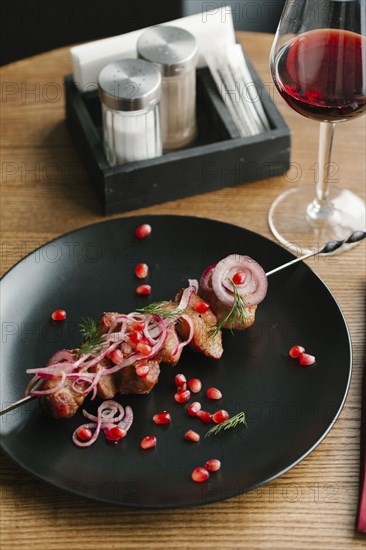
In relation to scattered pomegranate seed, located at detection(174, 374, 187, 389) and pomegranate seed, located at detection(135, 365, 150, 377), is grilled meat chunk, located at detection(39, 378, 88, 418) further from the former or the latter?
scattered pomegranate seed, located at detection(174, 374, 187, 389)

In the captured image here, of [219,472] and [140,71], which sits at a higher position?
[140,71]

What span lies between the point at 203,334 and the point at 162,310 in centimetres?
11

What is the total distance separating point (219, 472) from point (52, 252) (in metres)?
0.79

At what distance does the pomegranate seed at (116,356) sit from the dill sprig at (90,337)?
1.4 inches

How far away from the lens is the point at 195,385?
2.10 m

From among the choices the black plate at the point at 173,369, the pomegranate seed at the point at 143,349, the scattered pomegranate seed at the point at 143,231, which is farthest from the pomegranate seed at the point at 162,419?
the scattered pomegranate seed at the point at 143,231

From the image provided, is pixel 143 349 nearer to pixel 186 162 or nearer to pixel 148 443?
pixel 148 443

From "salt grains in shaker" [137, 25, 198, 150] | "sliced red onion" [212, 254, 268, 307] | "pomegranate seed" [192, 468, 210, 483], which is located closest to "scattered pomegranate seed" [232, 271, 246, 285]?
"sliced red onion" [212, 254, 268, 307]

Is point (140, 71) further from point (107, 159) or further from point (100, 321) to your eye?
point (100, 321)

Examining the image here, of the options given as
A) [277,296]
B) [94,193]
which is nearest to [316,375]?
[277,296]

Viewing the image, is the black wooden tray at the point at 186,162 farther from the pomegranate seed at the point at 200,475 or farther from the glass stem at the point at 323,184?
the pomegranate seed at the point at 200,475

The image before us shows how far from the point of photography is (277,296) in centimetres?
232

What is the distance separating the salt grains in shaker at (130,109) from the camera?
8.13 feet

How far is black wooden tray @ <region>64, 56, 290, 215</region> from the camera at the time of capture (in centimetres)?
258
